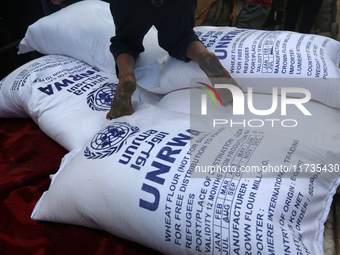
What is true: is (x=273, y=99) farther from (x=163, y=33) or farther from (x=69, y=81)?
(x=69, y=81)

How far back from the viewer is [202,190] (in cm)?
77

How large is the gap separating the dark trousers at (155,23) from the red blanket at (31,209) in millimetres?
468

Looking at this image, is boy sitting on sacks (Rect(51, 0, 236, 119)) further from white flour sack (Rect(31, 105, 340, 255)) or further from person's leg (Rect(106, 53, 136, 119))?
white flour sack (Rect(31, 105, 340, 255))

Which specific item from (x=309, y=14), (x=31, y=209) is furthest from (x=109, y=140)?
(x=309, y=14)

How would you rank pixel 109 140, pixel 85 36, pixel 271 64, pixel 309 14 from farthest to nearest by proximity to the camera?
pixel 309 14 → pixel 85 36 → pixel 271 64 → pixel 109 140

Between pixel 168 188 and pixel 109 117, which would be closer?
pixel 168 188

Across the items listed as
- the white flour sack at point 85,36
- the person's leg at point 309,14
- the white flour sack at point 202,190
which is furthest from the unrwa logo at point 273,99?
the person's leg at point 309,14

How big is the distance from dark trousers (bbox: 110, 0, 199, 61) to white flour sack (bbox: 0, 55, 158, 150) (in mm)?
174

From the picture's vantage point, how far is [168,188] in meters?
0.79

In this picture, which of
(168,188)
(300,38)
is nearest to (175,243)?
(168,188)

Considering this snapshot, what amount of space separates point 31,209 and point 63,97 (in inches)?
18.9

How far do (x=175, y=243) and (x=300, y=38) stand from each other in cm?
92

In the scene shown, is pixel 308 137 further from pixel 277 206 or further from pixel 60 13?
pixel 60 13

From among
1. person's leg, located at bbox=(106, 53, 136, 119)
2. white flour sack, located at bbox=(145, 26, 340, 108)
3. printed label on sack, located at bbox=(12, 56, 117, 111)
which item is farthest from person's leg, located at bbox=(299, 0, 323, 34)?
person's leg, located at bbox=(106, 53, 136, 119)
